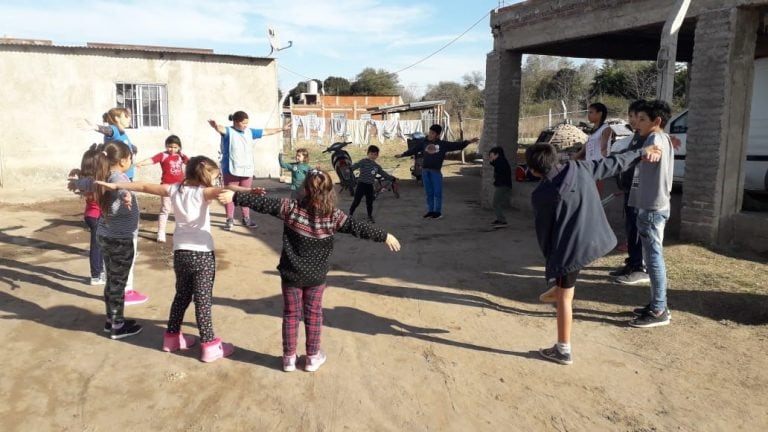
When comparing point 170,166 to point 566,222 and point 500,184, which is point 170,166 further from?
point 566,222

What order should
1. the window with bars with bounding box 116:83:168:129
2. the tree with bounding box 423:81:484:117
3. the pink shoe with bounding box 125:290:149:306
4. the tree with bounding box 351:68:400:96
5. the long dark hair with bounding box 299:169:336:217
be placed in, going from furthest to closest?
the tree with bounding box 351:68:400:96 → the tree with bounding box 423:81:484:117 → the window with bars with bounding box 116:83:168:129 → the pink shoe with bounding box 125:290:149:306 → the long dark hair with bounding box 299:169:336:217

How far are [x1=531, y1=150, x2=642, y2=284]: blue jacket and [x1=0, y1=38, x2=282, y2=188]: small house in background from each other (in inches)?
478

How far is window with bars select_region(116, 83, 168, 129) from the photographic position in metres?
14.0

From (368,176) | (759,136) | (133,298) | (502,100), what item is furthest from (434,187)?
(133,298)

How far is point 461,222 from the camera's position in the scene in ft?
31.0

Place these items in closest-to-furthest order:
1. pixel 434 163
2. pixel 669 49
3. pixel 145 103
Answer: pixel 669 49, pixel 434 163, pixel 145 103

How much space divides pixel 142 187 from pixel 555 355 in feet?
10.2

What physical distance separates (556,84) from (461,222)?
32.3m

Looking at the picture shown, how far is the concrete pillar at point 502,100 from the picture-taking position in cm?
1045

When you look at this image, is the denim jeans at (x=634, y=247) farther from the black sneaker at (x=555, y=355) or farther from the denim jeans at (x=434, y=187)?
the denim jeans at (x=434, y=187)

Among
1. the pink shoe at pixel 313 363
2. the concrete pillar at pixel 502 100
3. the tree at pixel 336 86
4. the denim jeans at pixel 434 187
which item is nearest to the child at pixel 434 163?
the denim jeans at pixel 434 187

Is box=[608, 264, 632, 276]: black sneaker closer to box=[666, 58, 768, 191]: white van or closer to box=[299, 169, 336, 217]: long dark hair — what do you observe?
box=[666, 58, 768, 191]: white van

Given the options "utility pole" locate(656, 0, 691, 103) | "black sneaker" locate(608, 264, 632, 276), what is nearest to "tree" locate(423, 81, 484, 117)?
"utility pole" locate(656, 0, 691, 103)

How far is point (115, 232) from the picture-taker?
4.32m
